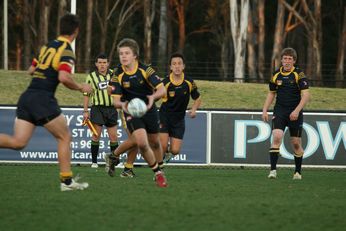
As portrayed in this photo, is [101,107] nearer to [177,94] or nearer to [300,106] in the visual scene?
[177,94]

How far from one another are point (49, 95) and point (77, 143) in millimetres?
9240

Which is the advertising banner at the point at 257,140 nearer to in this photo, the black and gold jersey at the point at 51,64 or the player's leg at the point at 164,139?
the player's leg at the point at 164,139

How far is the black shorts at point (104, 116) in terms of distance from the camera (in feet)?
60.7

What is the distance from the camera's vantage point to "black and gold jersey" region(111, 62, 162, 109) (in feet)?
42.7

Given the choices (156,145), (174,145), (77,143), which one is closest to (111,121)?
(77,143)

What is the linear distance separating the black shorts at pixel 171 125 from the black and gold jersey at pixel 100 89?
9.42 ft

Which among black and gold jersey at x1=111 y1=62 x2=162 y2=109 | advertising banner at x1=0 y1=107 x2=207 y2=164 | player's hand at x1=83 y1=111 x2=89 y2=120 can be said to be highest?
black and gold jersey at x1=111 y1=62 x2=162 y2=109

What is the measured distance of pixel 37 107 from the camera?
447 inches

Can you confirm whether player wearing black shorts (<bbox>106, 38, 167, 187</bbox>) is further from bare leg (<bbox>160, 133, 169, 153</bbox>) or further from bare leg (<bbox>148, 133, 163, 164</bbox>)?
bare leg (<bbox>160, 133, 169, 153</bbox>)

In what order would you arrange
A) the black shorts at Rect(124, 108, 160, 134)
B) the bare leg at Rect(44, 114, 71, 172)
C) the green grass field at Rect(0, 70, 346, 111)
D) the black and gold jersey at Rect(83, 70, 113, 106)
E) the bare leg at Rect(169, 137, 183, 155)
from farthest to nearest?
1. the green grass field at Rect(0, 70, 346, 111)
2. the black and gold jersey at Rect(83, 70, 113, 106)
3. the bare leg at Rect(169, 137, 183, 155)
4. the black shorts at Rect(124, 108, 160, 134)
5. the bare leg at Rect(44, 114, 71, 172)

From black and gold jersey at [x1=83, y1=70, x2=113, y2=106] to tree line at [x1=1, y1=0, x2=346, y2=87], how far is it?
28675 mm

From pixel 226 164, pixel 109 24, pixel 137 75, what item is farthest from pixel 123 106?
pixel 109 24

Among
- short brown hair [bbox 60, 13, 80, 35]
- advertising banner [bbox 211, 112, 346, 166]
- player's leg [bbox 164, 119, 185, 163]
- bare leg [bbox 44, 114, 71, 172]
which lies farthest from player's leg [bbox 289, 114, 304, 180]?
short brown hair [bbox 60, 13, 80, 35]

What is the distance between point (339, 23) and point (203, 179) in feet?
162
